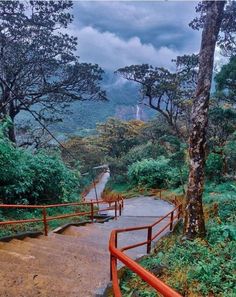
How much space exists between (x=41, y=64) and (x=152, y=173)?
13984 mm

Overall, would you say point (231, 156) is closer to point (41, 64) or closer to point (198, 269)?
point (41, 64)

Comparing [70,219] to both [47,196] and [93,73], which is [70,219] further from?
[93,73]

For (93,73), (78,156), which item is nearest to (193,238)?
(93,73)

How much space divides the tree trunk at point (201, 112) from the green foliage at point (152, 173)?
696 inches

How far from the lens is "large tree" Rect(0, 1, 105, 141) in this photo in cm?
1159

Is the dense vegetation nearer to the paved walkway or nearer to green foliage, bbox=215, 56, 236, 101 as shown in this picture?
the paved walkway

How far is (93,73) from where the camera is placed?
13.5 m

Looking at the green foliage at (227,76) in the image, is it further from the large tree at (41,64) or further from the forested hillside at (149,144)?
the large tree at (41,64)

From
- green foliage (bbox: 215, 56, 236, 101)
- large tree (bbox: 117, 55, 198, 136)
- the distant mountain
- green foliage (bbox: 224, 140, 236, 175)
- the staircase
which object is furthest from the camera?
the distant mountain

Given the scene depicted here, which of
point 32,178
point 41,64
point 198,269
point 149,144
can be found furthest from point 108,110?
point 198,269

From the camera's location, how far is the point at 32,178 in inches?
383

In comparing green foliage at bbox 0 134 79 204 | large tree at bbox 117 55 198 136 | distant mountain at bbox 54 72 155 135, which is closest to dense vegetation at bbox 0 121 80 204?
green foliage at bbox 0 134 79 204

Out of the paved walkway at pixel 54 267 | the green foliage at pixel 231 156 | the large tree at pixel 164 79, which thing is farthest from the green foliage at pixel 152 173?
the paved walkway at pixel 54 267

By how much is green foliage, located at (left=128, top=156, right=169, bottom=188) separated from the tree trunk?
17.7 m
